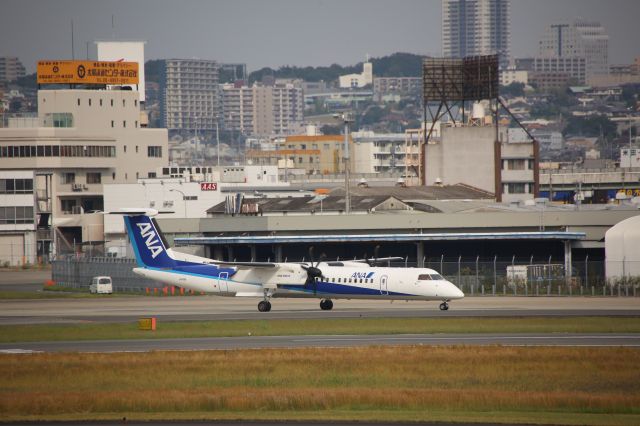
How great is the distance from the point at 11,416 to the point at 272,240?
56.5 metres

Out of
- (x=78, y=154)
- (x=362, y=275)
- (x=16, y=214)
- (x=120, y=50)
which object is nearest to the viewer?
(x=362, y=275)

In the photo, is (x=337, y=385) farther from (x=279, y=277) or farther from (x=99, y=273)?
(x=99, y=273)

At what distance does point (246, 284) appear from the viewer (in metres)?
69.7

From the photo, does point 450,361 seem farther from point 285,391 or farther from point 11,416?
point 11,416

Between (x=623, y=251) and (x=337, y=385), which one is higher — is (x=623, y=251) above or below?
above

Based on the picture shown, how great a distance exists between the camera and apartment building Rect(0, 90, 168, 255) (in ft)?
464

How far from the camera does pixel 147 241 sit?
232ft

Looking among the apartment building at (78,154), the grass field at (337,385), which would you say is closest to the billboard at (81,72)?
the apartment building at (78,154)

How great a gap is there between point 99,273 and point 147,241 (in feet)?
84.0

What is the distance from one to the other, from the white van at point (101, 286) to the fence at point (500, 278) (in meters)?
2.13

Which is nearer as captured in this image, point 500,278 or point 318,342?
point 318,342

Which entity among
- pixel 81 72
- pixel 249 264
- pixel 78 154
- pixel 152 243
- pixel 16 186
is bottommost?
pixel 249 264

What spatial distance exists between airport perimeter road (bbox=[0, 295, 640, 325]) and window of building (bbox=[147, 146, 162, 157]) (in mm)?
79343

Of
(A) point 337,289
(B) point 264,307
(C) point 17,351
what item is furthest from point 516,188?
(C) point 17,351
